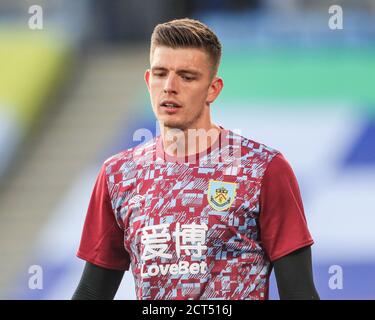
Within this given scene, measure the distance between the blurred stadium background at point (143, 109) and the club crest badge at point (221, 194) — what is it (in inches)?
94.2

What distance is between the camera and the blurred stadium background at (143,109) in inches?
248

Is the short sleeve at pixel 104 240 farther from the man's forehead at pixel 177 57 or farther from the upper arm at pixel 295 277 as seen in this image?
the upper arm at pixel 295 277

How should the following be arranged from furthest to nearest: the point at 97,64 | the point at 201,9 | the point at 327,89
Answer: the point at 97,64, the point at 201,9, the point at 327,89

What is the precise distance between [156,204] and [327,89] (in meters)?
3.43

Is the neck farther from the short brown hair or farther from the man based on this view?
the short brown hair

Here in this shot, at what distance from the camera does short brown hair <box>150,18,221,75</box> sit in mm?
3430

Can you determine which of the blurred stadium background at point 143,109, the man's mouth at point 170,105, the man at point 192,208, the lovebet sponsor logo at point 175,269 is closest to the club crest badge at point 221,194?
the man at point 192,208

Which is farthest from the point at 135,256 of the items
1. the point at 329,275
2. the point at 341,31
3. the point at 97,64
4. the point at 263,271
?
the point at 97,64

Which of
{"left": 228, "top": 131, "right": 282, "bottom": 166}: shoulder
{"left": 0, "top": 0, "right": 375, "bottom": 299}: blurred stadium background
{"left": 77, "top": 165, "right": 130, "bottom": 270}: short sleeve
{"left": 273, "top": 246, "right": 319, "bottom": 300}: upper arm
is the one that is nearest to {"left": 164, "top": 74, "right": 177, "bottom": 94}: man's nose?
{"left": 228, "top": 131, "right": 282, "bottom": 166}: shoulder

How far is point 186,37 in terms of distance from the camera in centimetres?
343
